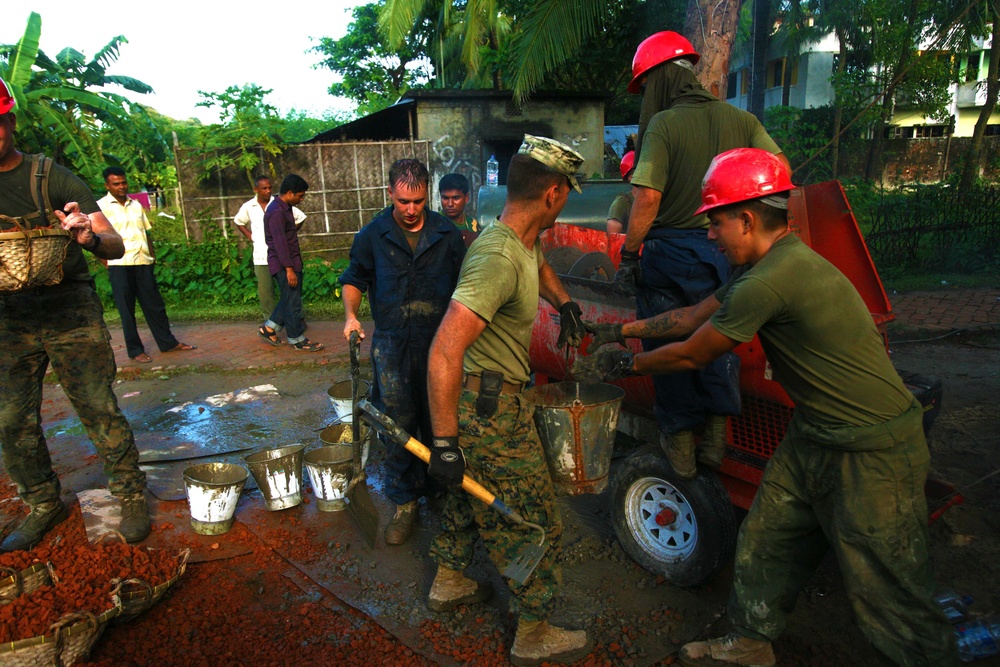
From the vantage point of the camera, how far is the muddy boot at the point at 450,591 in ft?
10.6

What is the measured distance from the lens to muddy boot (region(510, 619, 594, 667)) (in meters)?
2.85

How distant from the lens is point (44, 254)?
3.21m

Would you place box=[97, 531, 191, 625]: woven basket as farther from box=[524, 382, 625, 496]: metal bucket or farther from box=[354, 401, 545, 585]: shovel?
box=[524, 382, 625, 496]: metal bucket

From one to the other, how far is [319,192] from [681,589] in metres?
10.3

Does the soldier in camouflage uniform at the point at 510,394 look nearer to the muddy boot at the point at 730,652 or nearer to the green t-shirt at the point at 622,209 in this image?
the muddy boot at the point at 730,652

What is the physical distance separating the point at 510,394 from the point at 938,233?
36.1 ft

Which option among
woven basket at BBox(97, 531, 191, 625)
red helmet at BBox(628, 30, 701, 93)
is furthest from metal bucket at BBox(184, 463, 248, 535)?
red helmet at BBox(628, 30, 701, 93)

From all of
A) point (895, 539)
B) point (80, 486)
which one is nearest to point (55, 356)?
point (80, 486)

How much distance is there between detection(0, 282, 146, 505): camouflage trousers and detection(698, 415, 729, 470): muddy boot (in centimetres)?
312

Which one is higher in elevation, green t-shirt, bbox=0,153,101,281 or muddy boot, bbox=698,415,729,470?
green t-shirt, bbox=0,153,101,281

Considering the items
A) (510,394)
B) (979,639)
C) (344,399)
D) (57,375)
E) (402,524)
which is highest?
(510,394)

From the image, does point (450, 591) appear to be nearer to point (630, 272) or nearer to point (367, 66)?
point (630, 272)

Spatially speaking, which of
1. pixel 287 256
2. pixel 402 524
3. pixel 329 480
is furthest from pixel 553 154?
pixel 287 256

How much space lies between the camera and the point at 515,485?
2.78 metres
